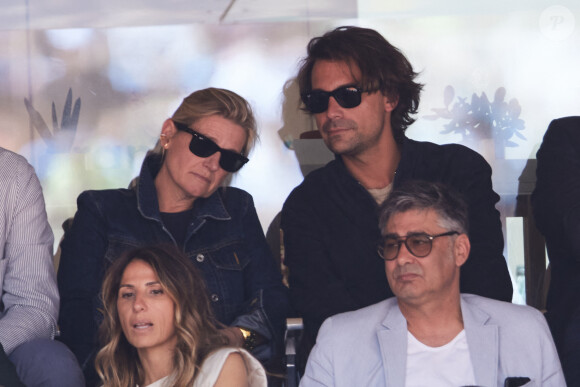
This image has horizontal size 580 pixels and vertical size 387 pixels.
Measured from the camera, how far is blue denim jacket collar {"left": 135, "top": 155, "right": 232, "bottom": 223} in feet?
13.1

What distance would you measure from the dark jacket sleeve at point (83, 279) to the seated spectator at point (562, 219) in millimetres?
1730

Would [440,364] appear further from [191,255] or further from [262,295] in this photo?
[191,255]

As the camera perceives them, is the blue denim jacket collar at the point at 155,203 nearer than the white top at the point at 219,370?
No

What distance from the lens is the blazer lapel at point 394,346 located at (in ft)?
10.7

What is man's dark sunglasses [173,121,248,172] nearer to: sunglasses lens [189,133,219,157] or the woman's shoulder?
sunglasses lens [189,133,219,157]

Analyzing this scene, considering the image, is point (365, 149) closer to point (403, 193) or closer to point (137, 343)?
point (403, 193)

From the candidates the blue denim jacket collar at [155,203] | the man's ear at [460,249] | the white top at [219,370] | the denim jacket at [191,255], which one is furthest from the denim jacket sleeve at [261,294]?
the man's ear at [460,249]

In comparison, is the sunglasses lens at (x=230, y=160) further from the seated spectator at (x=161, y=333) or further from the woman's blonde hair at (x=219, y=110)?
the seated spectator at (x=161, y=333)

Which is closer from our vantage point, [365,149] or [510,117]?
[365,149]

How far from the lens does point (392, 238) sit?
3.39m

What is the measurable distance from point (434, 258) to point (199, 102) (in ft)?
4.12

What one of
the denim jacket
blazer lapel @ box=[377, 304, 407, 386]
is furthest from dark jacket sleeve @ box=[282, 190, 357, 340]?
blazer lapel @ box=[377, 304, 407, 386]

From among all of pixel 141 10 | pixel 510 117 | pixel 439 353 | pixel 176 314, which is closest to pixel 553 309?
pixel 439 353

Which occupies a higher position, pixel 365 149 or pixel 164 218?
pixel 365 149
